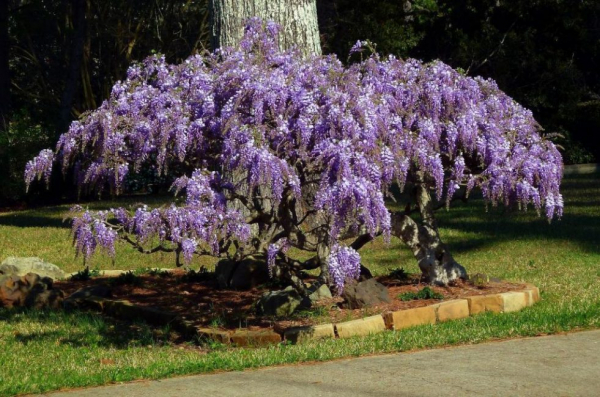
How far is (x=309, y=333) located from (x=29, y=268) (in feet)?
17.6

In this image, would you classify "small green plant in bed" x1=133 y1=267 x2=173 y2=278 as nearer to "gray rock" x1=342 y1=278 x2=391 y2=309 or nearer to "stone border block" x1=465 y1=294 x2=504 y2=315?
"gray rock" x1=342 y1=278 x2=391 y2=309

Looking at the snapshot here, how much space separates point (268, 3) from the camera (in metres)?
11.4

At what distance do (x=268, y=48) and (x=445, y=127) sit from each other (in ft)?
5.46

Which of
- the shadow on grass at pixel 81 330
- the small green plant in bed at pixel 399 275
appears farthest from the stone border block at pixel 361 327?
the small green plant in bed at pixel 399 275

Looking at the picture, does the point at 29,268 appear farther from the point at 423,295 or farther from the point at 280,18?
the point at 423,295

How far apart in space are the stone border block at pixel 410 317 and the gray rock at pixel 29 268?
532cm

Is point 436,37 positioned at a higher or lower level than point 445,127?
higher

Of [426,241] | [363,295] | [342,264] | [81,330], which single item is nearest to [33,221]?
[81,330]

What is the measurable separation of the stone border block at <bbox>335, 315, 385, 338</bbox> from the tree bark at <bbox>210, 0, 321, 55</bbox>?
3.70 meters

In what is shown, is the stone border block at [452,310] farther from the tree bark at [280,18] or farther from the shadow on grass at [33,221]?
the shadow on grass at [33,221]

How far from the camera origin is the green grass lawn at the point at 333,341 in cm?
767

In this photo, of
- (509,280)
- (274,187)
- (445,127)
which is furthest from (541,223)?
(274,187)

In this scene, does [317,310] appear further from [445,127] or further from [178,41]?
[178,41]

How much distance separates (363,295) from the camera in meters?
9.35
